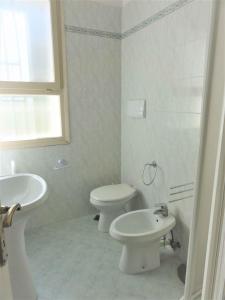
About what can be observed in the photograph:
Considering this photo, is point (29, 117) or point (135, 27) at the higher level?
point (135, 27)

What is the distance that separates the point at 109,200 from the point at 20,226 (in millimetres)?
985

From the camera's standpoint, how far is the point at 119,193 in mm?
2277

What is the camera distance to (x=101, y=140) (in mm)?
2531

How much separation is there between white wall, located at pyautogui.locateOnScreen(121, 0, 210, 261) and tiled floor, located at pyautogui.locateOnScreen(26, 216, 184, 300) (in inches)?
13.8

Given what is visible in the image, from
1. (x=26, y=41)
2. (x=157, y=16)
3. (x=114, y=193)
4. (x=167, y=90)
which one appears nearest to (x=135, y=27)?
(x=157, y=16)

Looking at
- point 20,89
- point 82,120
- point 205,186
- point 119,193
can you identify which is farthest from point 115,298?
point 20,89

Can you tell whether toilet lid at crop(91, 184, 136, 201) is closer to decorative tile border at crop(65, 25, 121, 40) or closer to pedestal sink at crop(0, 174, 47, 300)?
pedestal sink at crop(0, 174, 47, 300)

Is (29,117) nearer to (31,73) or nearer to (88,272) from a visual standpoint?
(31,73)

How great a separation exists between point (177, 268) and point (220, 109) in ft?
5.27

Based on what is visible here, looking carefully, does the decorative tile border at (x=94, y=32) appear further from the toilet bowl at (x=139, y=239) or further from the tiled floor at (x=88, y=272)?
the tiled floor at (x=88, y=272)

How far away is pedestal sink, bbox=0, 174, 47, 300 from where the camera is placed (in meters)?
1.25

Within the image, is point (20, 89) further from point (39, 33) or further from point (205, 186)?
point (205, 186)

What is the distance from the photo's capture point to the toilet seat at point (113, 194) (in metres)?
2.17

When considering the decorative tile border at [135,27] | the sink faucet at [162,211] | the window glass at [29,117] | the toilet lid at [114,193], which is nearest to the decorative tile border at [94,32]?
the decorative tile border at [135,27]
